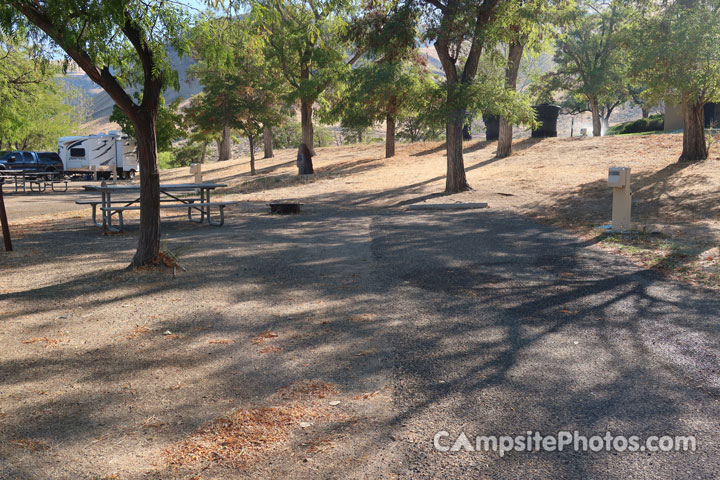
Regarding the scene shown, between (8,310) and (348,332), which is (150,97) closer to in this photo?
(8,310)

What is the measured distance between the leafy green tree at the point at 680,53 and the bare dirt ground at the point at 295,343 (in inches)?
209

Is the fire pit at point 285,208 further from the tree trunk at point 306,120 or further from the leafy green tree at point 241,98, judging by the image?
the tree trunk at point 306,120

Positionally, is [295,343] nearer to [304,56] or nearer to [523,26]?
[523,26]

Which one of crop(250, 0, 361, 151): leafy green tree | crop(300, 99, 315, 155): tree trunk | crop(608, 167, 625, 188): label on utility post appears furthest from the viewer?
crop(300, 99, 315, 155): tree trunk

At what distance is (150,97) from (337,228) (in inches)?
202

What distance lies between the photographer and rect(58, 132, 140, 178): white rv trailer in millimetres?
34094

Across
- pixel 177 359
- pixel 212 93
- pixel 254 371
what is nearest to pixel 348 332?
pixel 254 371

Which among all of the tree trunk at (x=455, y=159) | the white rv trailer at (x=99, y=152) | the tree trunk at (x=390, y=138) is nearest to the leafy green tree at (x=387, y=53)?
the tree trunk at (x=455, y=159)

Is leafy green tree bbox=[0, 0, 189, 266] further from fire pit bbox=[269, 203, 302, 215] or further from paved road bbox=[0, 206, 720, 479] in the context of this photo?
fire pit bbox=[269, 203, 302, 215]

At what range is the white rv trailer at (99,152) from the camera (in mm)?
34094

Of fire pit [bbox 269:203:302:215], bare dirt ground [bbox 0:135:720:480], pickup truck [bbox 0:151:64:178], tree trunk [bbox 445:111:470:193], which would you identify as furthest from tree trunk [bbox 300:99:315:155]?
bare dirt ground [bbox 0:135:720:480]

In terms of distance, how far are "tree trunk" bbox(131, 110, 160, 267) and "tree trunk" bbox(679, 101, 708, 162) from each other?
15.3 metres

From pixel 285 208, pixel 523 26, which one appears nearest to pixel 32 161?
pixel 285 208

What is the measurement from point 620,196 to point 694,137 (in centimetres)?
951
